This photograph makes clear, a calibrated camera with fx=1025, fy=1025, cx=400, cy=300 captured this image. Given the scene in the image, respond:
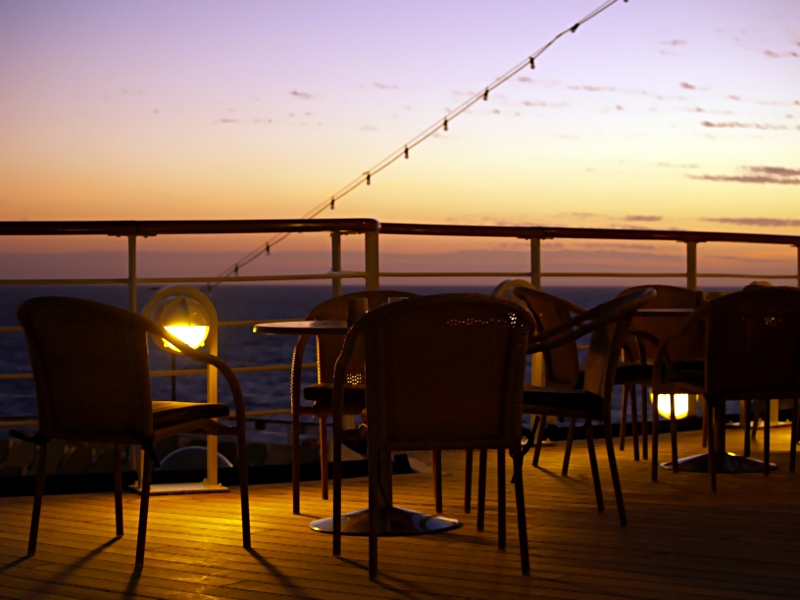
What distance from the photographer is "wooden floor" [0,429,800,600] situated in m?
2.54

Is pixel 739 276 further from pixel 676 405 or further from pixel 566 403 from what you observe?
pixel 566 403

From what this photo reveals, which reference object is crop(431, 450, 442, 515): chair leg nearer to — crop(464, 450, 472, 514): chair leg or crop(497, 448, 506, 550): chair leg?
crop(464, 450, 472, 514): chair leg

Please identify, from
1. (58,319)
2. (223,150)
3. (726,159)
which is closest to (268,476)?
(58,319)

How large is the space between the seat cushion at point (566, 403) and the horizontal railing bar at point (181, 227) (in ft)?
3.40

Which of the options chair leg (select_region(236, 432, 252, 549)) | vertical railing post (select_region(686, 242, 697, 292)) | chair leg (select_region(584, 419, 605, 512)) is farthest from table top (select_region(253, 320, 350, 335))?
vertical railing post (select_region(686, 242, 697, 292))

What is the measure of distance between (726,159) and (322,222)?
898 centimetres

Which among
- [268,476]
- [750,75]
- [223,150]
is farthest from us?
[223,150]

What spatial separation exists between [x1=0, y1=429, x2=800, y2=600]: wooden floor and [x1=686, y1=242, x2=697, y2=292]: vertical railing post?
1.77m

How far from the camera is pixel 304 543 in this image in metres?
3.06

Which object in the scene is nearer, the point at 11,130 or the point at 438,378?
the point at 438,378

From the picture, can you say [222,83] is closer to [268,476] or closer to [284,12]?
[284,12]

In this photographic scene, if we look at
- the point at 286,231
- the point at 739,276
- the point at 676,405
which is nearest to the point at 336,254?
the point at 286,231

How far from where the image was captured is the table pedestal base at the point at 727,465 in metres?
4.24

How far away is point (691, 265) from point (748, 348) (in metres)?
1.83
